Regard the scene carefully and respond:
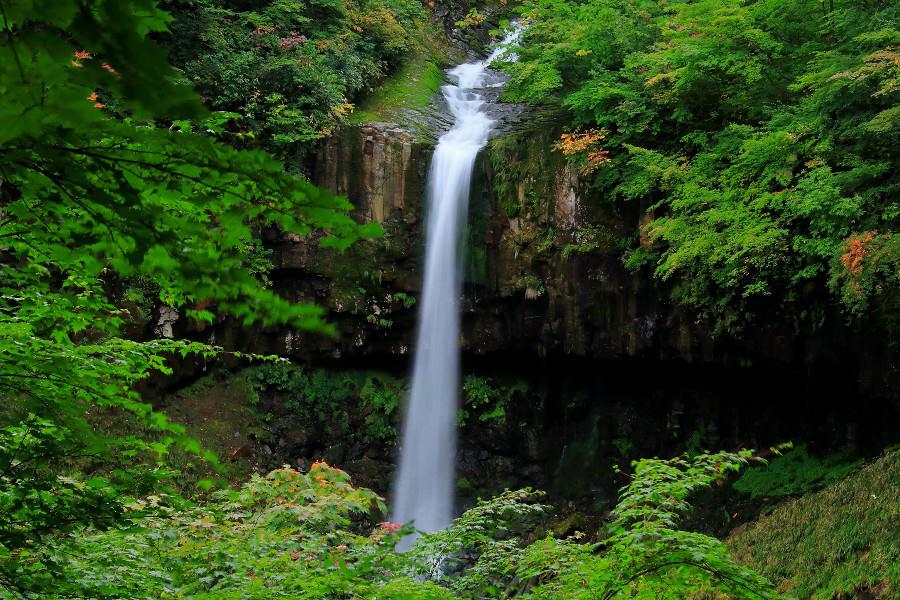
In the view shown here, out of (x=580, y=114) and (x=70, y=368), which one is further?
(x=580, y=114)

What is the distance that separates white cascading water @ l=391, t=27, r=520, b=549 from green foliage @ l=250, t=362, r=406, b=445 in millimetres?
463

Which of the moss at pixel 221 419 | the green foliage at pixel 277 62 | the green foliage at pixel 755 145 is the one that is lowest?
the moss at pixel 221 419

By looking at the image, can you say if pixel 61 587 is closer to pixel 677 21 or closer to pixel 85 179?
pixel 85 179

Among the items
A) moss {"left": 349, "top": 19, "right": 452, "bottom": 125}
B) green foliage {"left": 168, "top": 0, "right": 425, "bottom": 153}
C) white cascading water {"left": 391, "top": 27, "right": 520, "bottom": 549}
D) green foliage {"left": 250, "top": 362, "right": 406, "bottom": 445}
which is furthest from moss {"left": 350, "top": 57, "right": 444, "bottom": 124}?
green foliage {"left": 250, "top": 362, "right": 406, "bottom": 445}

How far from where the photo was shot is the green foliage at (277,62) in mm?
12156

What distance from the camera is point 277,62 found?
489 inches

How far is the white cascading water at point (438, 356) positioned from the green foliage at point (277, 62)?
2.56m

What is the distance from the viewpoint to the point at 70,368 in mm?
2436

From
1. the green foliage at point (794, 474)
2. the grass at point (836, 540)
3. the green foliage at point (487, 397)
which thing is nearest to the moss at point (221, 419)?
the green foliage at point (487, 397)

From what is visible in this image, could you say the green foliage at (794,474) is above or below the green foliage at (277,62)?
below

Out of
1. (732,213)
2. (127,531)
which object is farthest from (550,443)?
(127,531)

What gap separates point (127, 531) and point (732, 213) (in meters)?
8.23

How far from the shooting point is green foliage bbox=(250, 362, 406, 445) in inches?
513

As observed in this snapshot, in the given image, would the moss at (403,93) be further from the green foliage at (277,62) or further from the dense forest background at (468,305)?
the green foliage at (277,62)
